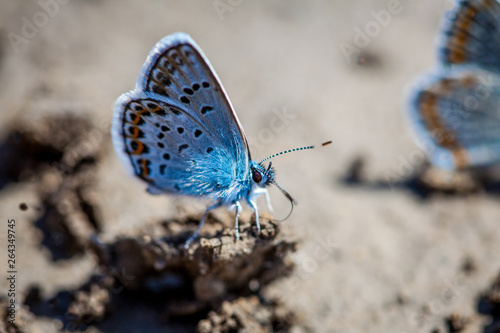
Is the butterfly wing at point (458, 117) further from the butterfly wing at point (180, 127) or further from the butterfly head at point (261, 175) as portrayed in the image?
the butterfly wing at point (180, 127)

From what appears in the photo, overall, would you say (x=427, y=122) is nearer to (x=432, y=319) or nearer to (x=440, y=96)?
(x=440, y=96)

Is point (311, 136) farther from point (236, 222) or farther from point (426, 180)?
point (236, 222)

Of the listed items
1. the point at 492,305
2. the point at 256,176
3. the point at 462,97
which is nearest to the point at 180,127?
the point at 256,176

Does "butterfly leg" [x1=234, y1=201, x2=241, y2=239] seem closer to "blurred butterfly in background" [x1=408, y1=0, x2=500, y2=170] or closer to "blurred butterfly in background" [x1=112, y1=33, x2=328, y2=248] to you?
"blurred butterfly in background" [x1=112, y1=33, x2=328, y2=248]

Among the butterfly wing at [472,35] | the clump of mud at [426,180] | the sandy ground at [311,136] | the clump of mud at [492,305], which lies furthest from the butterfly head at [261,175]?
the butterfly wing at [472,35]

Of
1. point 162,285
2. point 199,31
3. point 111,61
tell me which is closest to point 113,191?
point 162,285

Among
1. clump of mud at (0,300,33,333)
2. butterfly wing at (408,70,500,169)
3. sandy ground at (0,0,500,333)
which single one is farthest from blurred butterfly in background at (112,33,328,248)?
butterfly wing at (408,70,500,169)
